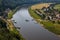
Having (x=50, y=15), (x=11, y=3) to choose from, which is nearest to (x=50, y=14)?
(x=50, y=15)

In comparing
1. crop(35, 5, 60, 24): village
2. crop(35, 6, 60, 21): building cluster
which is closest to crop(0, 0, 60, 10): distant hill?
crop(35, 6, 60, 21): building cluster

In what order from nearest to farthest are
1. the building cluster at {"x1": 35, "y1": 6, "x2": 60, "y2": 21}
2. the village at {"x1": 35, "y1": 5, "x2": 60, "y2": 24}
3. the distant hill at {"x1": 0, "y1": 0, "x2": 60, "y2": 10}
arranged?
the village at {"x1": 35, "y1": 5, "x2": 60, "y2": 24}
the building cluster at {"x1": 35, "y1": 6, "x2": 60, "y2": 21}
the distant hill at {"x1": 0, "y1": 0, "x2": 60, "y2": 10}

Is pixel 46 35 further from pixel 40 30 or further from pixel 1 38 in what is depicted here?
pixel 1 38

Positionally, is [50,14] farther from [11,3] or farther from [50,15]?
[11,3]

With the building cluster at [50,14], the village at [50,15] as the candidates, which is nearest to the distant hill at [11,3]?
the building cluster at [50,14]

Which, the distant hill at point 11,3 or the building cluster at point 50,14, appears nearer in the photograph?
the building cluster at point 50,14

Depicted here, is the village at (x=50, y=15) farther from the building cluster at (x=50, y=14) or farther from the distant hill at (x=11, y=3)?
the distant hill at (x=11, y=3)

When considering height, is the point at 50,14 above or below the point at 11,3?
above

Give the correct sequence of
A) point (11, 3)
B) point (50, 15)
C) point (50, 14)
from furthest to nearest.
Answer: point (11, 3)
point (50, 14)
point (50, 15)

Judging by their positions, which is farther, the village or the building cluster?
the building cluster

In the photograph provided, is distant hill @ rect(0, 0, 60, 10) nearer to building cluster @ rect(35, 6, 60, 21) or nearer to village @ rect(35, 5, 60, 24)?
building cluster @ rect(35, 6, 60, 21)

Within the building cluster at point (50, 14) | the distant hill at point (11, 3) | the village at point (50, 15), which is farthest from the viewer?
the distant hill at point (11, 3)
